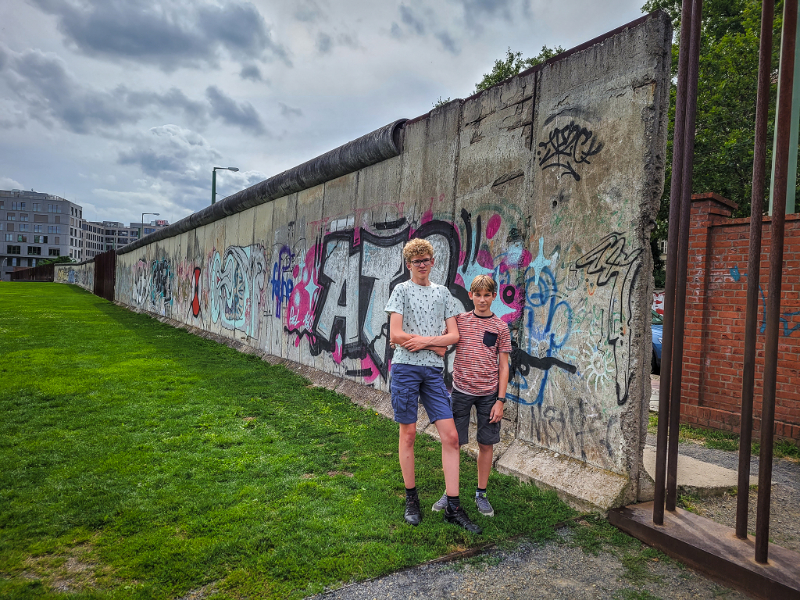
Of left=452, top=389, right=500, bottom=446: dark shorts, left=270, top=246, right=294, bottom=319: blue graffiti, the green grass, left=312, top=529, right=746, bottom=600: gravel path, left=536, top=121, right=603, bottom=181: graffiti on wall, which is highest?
left=536, top=121, right=603, bottom=181: graffiti on wall

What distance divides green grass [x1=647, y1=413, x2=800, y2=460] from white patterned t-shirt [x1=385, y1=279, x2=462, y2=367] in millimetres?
3047

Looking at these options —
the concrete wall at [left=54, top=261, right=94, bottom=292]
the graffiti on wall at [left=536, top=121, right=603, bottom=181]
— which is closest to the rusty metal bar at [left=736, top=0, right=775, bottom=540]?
the graffiti on wall at [left=536, top=121, right=603, bottom=181]

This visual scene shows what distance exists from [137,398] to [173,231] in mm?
11723

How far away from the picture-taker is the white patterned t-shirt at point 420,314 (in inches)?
128

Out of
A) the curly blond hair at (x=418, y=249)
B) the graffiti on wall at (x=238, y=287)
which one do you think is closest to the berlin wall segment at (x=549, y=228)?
the curly blond hair at (x=418, y=249)

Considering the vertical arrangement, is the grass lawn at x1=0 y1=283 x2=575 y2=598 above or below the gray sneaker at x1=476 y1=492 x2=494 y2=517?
below

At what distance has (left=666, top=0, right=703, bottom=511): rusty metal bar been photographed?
3016 mm

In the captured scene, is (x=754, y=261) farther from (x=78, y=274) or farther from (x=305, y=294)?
(x=78, y=274)

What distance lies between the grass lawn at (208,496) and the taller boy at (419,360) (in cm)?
34

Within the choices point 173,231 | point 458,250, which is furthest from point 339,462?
point 173,231

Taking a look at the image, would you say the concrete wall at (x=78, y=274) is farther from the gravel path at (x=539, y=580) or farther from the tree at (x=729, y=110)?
the gravel path at (x=539, y=580)

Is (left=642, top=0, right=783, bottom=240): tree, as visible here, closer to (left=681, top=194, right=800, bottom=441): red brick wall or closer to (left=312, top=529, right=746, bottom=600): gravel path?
(left=681, top=194, right=800, bottom=441): red brick wall

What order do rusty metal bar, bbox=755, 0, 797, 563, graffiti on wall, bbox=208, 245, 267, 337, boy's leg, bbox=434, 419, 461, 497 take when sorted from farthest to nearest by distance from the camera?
graffiti on wall, bbox=208, 245, 267, 337 → boy's leg, bbox=434, 419, 461, 497 → rusty metal bar, bbox=755, 0, 797, 563

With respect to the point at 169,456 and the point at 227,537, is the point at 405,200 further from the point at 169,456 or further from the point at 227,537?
the point at 227,537
